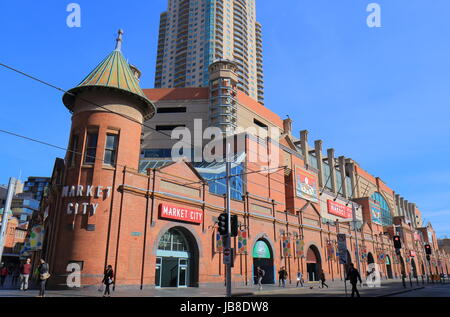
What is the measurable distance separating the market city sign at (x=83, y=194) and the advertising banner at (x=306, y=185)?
104 feet

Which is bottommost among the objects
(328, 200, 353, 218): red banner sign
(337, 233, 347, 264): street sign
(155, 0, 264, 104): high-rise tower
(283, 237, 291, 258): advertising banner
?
(337, 233, 347, 264): street sign

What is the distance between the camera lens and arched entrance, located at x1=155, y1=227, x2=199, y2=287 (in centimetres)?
2458

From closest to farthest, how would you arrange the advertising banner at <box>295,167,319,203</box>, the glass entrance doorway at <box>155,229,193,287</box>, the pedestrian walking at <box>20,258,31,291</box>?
the pedestrian walking at <box>20,258,31,291</box>
the glass entrance doorway at <box>155,229,193,287</box>
the advertising banner at <box>295,167,319,203</box>

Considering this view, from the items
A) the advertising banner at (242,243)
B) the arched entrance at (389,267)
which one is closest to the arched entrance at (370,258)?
the arched entrance at (389,267)

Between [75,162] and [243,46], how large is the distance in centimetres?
10738

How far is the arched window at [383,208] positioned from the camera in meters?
82.3

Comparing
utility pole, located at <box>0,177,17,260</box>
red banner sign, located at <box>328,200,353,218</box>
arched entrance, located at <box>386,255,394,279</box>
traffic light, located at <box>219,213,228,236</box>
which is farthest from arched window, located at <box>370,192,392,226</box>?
utility pole, located at <box>0,177,17,260</box>

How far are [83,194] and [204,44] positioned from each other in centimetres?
9949

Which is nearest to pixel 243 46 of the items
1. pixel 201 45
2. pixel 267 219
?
pixel 201 45

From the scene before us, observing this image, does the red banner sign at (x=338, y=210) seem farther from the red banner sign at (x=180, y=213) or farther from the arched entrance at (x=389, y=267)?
the red banner sign at (x=180, y=213)

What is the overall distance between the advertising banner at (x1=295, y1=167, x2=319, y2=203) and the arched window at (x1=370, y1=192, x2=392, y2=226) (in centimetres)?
3419

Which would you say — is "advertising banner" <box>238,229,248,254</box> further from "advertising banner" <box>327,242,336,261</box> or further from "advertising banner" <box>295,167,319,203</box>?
"advertising banner" <box>295,167,319,203</box>

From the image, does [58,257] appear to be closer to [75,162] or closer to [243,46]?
[75,162]
